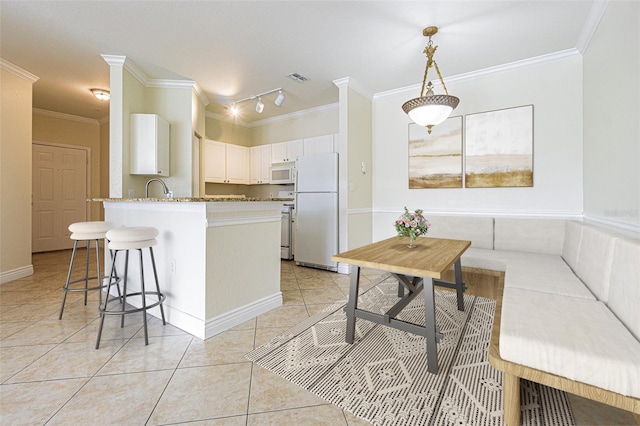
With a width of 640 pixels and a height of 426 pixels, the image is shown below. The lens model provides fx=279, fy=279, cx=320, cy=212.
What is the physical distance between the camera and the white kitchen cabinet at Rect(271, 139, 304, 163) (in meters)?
5.06

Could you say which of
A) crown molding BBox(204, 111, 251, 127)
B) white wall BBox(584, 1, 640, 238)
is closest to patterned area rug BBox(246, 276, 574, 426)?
white wall BBox(584, 1, 640, 238)

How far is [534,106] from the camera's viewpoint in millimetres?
3236

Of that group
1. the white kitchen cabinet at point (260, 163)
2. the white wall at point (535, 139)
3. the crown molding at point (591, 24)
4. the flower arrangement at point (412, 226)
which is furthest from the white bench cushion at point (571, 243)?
the white kitchen cabinet at point (260, 163)

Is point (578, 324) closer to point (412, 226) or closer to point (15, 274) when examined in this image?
point (412, 226)

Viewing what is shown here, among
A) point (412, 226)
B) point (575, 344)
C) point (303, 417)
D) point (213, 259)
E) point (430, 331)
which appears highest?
point (412, 226)

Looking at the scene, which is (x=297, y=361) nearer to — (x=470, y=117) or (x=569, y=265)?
(x=569, y=265)

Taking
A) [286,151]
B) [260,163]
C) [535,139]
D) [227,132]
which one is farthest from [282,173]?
[535,139]

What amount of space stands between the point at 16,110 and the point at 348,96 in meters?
4.22

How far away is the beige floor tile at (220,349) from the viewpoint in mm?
1769

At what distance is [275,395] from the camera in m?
1.47

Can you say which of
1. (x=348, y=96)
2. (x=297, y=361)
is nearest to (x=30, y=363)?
(x=297, y=361)

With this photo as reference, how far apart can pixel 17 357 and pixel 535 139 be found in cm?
498

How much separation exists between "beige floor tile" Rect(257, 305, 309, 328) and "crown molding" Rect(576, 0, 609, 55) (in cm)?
355

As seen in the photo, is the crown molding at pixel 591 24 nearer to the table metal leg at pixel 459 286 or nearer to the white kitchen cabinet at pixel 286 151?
the table metal leg at pixel 459 286
